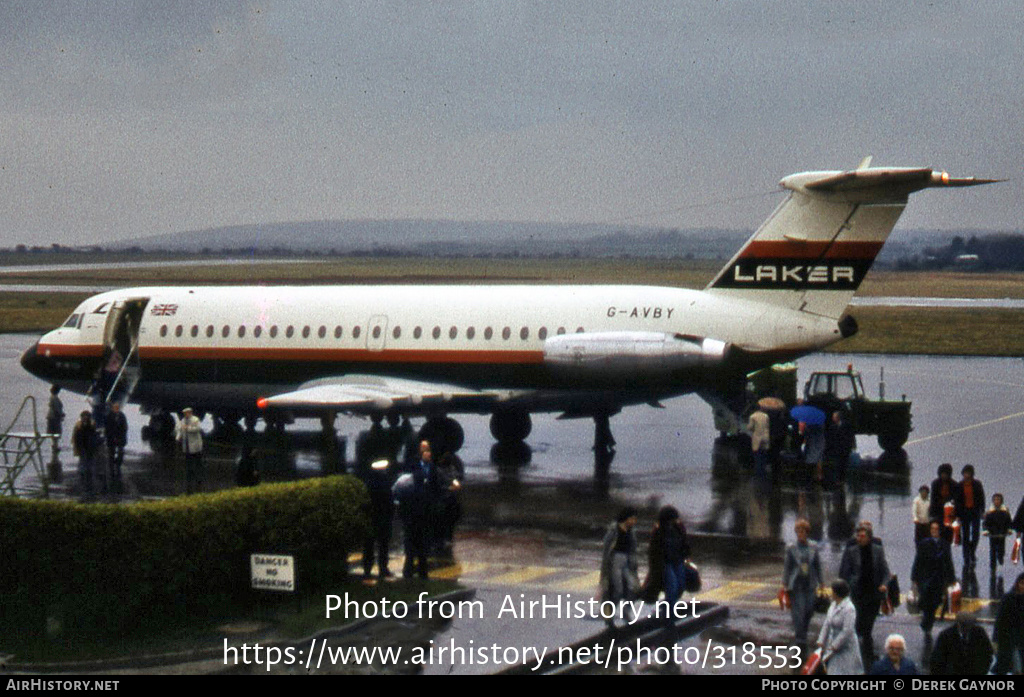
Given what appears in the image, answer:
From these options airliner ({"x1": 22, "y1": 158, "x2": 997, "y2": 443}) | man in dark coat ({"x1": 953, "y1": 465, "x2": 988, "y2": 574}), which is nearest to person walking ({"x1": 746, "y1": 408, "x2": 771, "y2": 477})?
airliner ({"x1": 22, "y1": 158, "x2": 997, "y2": 443})

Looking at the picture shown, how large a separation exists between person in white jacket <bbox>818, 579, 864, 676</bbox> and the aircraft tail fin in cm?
1503

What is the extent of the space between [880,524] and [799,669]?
924cm

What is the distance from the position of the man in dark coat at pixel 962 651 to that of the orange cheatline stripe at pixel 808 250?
15834 mm

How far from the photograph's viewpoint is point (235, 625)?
53.5 feet

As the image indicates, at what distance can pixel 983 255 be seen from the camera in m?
131

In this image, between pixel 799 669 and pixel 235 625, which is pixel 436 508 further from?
pixel 799 669

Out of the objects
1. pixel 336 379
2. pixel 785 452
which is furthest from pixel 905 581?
pixel 336 379

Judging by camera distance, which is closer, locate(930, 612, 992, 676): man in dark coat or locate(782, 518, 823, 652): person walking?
locate(930, 612, 992, 676): man in dark coat

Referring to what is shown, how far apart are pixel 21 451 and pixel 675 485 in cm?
1305

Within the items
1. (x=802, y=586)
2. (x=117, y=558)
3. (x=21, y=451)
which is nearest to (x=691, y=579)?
(x=802, y=586)

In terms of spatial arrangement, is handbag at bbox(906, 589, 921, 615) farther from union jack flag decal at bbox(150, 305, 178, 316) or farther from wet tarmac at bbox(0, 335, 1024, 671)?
union jack flag decal at bbox(150, 305, 178, 316)

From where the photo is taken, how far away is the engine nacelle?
27.5 meters

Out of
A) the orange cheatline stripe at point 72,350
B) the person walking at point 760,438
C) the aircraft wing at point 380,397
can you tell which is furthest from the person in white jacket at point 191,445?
the person walking at point 760,438

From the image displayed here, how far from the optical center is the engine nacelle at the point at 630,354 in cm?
2745
